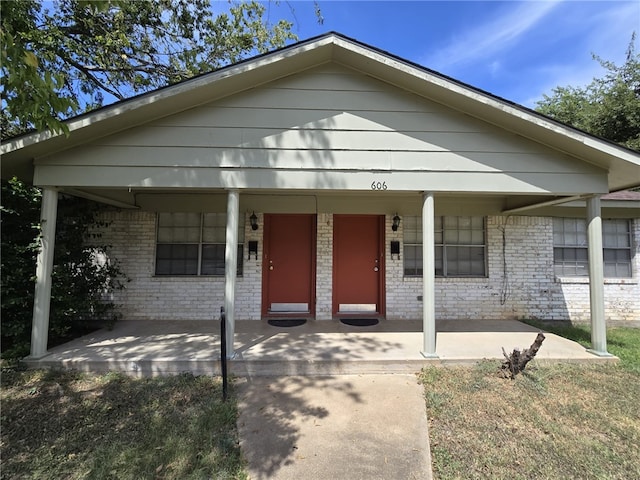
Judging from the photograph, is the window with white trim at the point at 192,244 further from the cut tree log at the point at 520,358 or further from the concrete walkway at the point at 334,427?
the cut tree log at the point at 520,358

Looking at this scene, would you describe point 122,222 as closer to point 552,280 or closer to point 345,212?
point 345,212

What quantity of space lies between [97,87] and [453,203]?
10.5 metres

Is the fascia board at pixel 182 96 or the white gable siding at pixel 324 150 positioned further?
the white gable siding at pixel 324 150

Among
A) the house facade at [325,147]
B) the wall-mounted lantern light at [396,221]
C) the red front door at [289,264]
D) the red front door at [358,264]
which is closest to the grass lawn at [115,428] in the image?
the house facade at [325,147]

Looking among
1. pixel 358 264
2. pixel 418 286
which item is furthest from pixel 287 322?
pixel 418 286

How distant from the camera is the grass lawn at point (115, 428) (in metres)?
2.59

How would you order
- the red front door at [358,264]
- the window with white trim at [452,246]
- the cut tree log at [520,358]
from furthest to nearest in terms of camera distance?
the window with white trim at [452,246] < the red front door at [358,264] < the cut tree log at [520,358]

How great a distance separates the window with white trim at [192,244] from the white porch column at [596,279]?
19.4ft

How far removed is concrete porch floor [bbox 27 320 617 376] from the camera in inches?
169

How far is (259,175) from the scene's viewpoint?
456cm

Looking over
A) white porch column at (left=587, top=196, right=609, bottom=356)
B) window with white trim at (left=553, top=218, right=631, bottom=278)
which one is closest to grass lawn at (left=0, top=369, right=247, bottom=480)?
white porch column at (left=587, top=196, right=609, bottom=356)

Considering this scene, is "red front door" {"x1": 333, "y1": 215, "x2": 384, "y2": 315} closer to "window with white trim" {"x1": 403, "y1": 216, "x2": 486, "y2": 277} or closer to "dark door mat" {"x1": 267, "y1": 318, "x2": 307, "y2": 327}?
"window with white trim" {"x1": 403, "y1": 216, "x2": 486, "y2": 277}

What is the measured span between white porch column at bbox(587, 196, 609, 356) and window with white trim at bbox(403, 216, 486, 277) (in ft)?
7.61

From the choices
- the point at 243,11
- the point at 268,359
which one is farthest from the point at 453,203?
the point at 243,11
